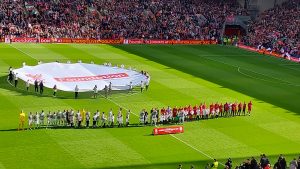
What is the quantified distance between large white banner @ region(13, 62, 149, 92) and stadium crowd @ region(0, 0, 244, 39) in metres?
25.6

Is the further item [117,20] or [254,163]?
[117,20]

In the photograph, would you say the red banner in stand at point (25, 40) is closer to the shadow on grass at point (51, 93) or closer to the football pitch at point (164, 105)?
the football pitch at point (164, 105)

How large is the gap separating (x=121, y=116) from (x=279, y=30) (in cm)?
5792

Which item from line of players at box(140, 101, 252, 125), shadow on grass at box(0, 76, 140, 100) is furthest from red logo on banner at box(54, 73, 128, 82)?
line of players at box(140, 101, 252, 125)

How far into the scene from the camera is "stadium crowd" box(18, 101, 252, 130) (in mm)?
38906

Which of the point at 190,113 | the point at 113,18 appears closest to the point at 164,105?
the point at 190,113

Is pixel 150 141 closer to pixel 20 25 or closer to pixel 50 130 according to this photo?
pixel 50 130

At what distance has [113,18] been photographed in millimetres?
90500

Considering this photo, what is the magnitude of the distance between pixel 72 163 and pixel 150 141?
7.26m

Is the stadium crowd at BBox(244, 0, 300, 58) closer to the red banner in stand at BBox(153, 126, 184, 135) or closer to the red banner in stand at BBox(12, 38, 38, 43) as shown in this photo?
the red banner in stand at BBox(12, 38, 38, 43)

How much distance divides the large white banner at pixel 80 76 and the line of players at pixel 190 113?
9419mm

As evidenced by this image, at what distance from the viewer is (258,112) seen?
47094 mm

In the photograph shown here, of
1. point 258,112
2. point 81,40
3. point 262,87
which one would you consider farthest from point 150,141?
point 81,40

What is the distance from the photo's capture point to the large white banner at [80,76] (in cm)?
5019
